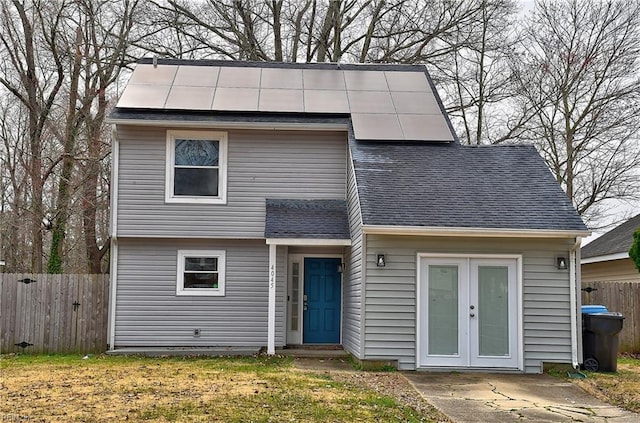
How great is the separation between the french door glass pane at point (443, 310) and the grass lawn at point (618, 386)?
6.67ft

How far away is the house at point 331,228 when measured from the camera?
36.1ft

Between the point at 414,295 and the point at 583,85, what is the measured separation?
47.4ft

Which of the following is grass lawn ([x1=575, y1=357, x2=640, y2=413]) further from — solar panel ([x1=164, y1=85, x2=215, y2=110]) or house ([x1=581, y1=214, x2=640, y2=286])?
solar panel ([x1=164, y1=85, x2=215, y2=110])

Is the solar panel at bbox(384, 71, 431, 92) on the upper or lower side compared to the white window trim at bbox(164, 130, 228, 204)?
upper

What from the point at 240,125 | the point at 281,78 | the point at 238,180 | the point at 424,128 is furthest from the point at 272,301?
the point at 281,78

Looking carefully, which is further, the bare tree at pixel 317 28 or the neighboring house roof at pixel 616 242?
the bare tree at pixel 317 28

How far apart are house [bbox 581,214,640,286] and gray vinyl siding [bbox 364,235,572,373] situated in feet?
22.9

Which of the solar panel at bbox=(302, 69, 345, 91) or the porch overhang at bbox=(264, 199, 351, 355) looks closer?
the porch overhang at bbox=(264, 199, 351, 355)

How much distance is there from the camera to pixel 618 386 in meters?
9.84

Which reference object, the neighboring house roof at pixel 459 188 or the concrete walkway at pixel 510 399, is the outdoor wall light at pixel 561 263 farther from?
the concrete walkway at pixel 510 399

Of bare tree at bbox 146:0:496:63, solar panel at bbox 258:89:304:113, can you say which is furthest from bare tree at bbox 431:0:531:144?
solar panel at bbox 258:89:304:113

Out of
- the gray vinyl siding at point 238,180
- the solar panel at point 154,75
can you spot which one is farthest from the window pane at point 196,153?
the solar panel at point 154,75

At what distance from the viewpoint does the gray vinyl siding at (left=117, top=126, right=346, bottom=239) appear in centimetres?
1301

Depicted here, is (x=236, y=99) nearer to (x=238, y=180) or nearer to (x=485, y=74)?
(x=238, y=180)
